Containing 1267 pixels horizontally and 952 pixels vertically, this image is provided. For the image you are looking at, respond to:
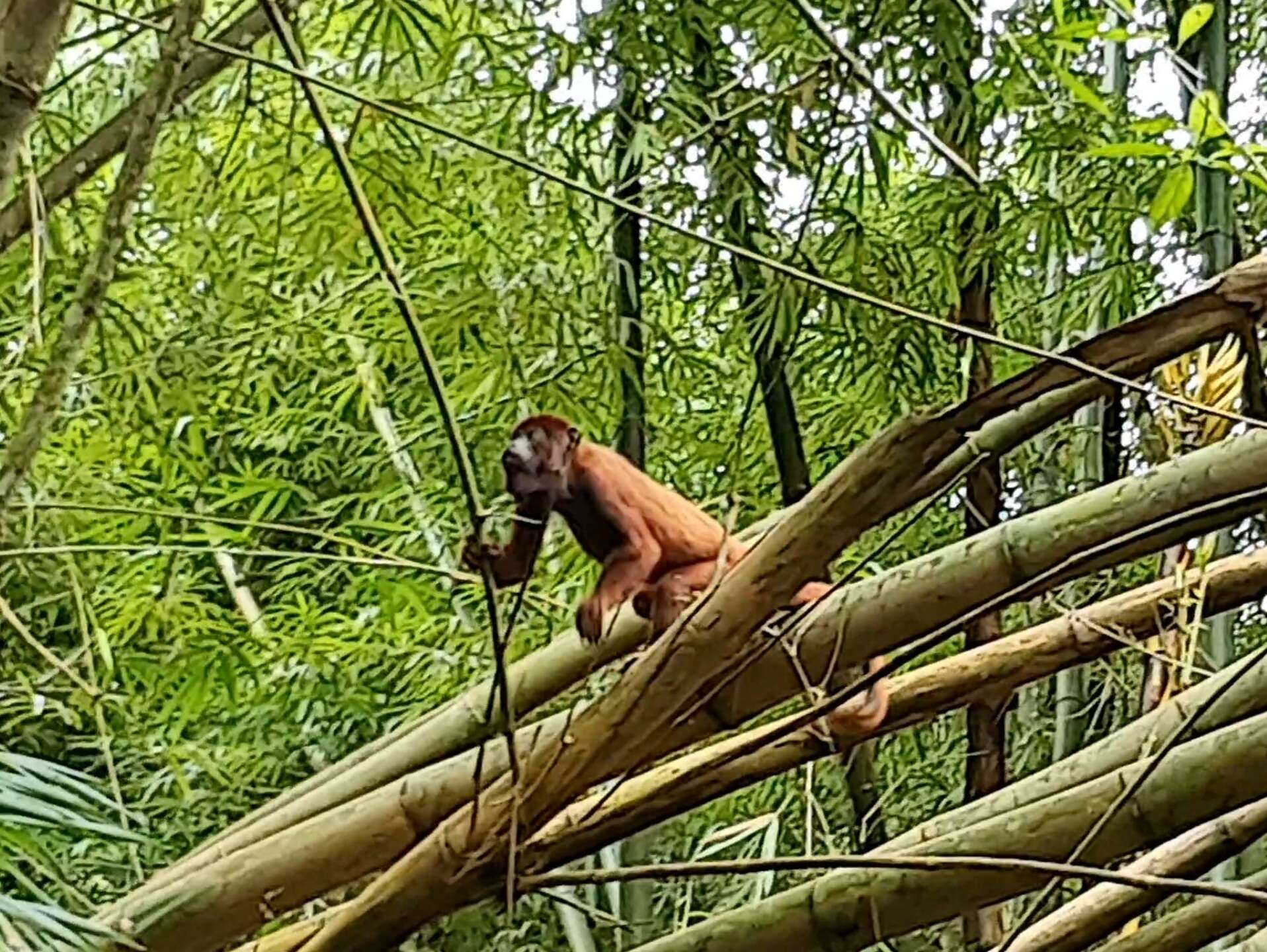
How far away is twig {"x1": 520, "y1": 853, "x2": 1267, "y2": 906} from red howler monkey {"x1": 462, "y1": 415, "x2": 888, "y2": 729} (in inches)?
Answer: 29.9

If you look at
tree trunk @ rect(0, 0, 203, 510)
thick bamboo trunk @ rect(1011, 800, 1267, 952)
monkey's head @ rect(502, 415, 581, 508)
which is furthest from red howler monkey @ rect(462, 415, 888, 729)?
tree trunk @ rect(0, 0, 203, 510)

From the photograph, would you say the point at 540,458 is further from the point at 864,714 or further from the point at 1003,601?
the point at 1003,601

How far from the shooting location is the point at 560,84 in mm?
1823

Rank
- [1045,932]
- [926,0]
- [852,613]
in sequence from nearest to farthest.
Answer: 1. [852,613]
2. [1045,932]
3. [926,0]

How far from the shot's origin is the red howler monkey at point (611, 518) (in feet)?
5.85

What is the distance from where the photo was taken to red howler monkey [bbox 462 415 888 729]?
1784mm

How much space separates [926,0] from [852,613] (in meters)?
0.71

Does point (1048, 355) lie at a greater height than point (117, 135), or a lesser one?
lesser

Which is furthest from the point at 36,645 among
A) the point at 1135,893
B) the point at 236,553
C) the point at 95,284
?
the point at 1135,893

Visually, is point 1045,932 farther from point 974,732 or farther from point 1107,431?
point 1107,431

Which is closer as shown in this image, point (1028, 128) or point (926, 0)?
point (926, 0)

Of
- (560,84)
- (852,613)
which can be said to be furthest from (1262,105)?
(852,613)

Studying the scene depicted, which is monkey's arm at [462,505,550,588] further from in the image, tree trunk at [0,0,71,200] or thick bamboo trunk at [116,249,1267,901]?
tree trunk at [0,0,71,200]

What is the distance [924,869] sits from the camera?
862mm
